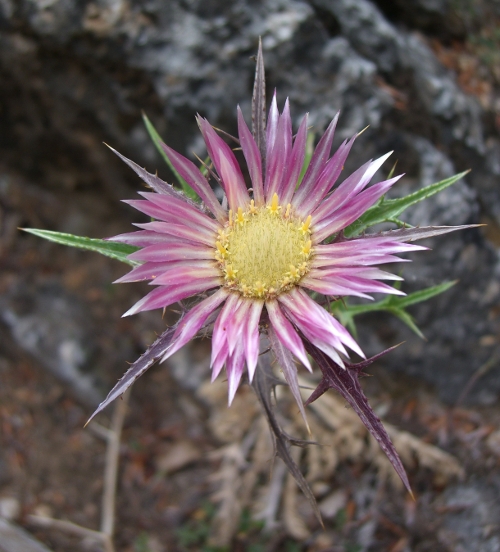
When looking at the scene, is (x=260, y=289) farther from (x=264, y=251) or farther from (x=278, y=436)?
(x=278, y=436)

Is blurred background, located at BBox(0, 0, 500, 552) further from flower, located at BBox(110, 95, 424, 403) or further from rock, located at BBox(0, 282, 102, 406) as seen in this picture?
flower, located at BBox(110, 95, 424, 403)

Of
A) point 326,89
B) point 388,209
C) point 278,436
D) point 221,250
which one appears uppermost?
point 326,89

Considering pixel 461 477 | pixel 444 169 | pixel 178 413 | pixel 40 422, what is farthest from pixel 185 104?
pixel 461 477

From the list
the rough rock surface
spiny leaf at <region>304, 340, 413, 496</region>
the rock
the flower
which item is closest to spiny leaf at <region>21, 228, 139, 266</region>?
the flower

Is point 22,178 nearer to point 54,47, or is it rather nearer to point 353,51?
point 54,47

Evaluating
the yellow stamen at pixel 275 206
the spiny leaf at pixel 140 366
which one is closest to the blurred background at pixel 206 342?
the yellow stamen at pixel 275 206

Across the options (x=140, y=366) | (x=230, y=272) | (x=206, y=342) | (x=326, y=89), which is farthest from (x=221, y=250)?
(x=206, y=342)
